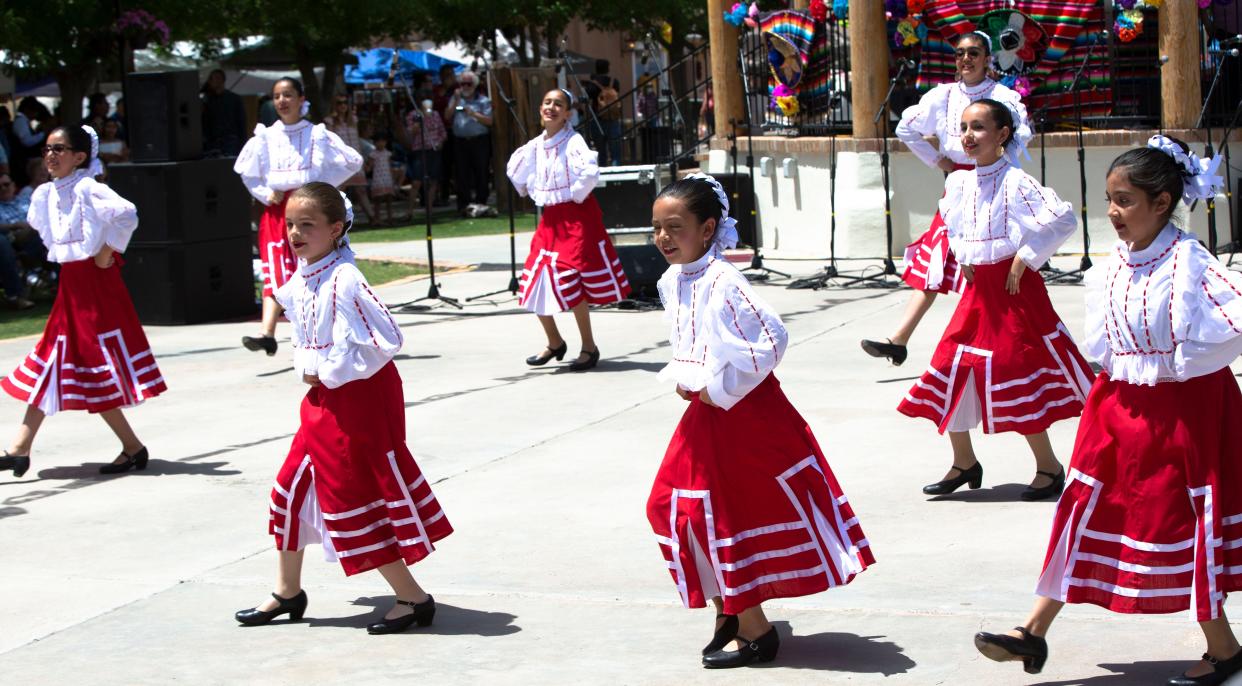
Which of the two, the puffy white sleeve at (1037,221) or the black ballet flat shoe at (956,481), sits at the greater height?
the puffy white sleeve at (1037,221)

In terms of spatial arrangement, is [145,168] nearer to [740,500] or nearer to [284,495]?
[284,495]

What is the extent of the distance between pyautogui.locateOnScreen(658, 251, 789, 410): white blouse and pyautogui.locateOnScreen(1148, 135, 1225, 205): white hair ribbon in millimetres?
1182

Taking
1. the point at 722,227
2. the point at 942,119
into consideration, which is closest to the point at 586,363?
the point at 942,119

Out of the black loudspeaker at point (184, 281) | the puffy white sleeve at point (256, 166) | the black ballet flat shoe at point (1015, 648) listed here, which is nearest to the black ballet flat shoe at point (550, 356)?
the puffy white sleeve at point (256, 166)

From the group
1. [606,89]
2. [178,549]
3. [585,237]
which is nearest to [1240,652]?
[178,549]

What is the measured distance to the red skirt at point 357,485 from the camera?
555cm

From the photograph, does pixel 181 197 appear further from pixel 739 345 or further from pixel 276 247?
pixel 739 345

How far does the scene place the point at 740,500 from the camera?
501 centimetres

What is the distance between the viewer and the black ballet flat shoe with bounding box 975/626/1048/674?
182 inches

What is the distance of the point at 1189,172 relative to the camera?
482 cm

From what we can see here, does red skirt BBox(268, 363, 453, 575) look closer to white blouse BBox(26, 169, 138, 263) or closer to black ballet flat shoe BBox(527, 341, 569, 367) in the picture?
white blouse BBox(26, 169, 138, 263)

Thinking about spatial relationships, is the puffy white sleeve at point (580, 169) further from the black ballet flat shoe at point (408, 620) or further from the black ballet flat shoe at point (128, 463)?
the black ballet flat shoe at point (408, 620)

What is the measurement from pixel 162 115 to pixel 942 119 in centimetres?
718

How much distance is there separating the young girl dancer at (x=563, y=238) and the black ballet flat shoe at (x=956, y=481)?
3920 mm
